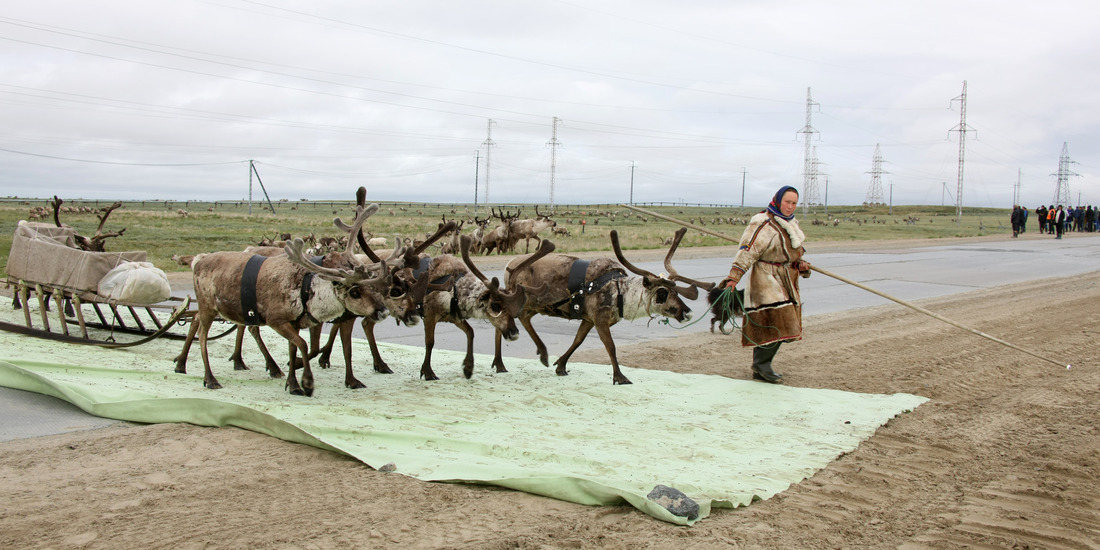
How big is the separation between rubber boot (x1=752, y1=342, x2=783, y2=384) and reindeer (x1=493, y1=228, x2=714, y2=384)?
3.18ft

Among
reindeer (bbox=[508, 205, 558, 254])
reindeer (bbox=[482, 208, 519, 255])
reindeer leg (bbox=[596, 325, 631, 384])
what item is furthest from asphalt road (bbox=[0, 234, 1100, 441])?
reindeer (bbox=[508, 205, 558, 254])

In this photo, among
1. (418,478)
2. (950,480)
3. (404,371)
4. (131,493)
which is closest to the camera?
(131,493)

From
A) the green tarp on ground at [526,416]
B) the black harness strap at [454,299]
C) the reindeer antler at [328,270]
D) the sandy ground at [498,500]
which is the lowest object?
the sandy ground at [498,500]

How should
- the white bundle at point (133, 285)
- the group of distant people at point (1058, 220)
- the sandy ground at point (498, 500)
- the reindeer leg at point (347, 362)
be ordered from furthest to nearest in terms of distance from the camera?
the group of distant people at point (1058, 220) < the white bundle at point (133, 285) < the reindeer leg at point (347, 362) < the sandy ground at point (498, 500)

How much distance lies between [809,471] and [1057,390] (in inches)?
185

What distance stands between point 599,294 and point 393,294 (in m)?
2.38

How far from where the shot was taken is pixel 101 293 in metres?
8.56

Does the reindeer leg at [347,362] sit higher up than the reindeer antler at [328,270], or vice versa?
the reindeer antler at [328,270]

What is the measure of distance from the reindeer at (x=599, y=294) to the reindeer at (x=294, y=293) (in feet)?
6.51

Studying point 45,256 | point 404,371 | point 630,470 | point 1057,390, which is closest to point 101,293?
point 45,256

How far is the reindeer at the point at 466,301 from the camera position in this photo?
820cm

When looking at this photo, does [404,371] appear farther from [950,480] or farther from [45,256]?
[950,480]

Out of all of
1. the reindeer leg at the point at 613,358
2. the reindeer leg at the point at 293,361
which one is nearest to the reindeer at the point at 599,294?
the reindeer leg at the point at 613,358

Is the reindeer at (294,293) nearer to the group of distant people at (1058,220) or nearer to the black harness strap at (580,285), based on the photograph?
the black harness strap at (580,285)
